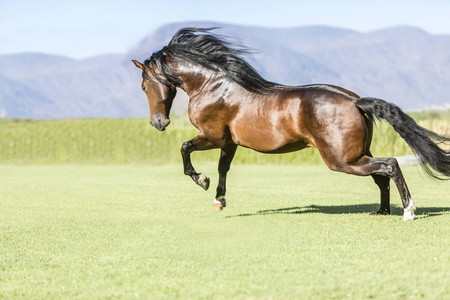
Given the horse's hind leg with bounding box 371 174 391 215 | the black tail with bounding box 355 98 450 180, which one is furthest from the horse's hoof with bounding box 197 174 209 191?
the black tail with bounding box 355 98 450 180

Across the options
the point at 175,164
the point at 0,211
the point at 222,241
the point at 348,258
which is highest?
the point at 348,258

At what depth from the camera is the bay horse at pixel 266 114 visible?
6.96 meters

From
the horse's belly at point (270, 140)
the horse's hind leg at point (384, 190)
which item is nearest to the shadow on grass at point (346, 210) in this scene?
the horse's hind leg at point (384, 190)

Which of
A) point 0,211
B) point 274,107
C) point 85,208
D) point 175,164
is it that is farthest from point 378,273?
point 175,164

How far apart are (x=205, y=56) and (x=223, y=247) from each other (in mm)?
3261

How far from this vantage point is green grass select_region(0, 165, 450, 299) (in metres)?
4.24

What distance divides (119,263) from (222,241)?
1347 millimetres

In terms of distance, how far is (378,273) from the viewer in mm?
4504

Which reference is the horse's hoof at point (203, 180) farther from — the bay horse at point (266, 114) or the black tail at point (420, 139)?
the black tail at point (420, 139)

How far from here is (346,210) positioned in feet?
28.9

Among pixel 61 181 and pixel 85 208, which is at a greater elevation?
pixel 85 208

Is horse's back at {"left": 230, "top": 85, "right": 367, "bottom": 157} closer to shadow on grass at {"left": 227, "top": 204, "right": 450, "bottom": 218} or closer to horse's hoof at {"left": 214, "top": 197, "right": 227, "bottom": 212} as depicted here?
horse's hoof at {"left": 214, "top": 197, "right": 227, "bottom": 212}

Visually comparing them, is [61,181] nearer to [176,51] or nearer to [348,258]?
[176,51]

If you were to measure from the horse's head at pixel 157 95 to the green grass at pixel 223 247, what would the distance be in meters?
1.47
